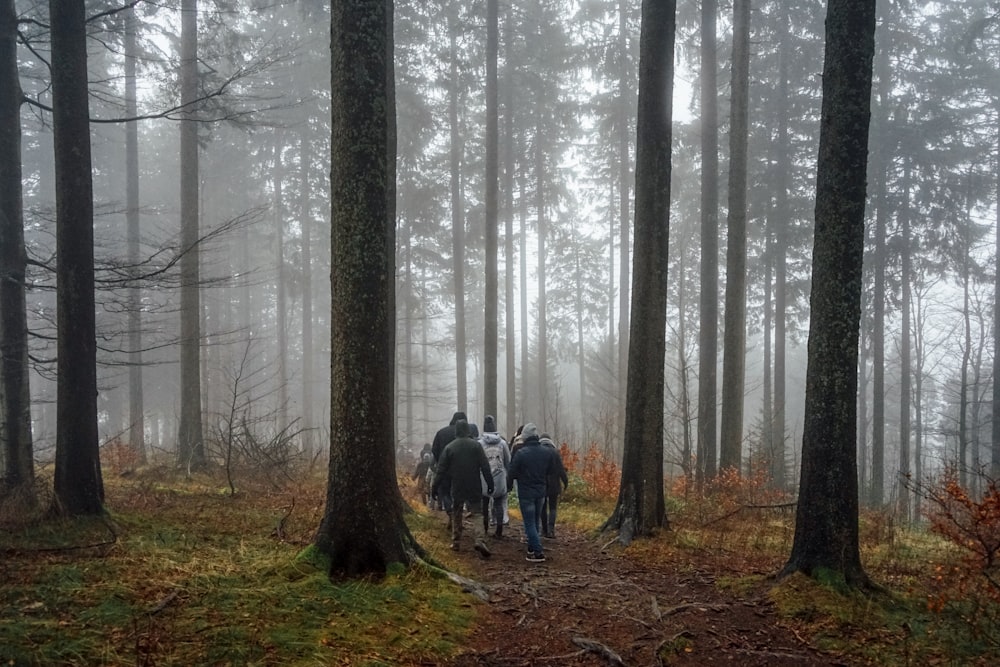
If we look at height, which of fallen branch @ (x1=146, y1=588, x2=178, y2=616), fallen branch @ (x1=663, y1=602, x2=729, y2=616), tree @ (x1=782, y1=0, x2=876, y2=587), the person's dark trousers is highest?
tree @ (x1=782, y1=0, x2=876, y2=587)

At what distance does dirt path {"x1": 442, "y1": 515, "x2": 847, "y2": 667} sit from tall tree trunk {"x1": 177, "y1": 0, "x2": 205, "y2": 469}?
352 inches

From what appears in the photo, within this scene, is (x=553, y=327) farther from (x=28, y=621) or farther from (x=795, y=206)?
(x=28, y=621)

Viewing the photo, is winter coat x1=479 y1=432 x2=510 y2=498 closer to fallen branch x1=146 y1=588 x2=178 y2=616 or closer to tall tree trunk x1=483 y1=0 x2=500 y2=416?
fallen branch x1=146 y1=588 x2=178 y2=616

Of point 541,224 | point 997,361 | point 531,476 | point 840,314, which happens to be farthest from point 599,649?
point 541,224

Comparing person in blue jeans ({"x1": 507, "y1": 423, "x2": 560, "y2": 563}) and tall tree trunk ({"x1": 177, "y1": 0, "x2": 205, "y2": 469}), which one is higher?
tall tree trunk ({"x1": 177, "y1": 0, "x2": 205, "y2": 469})

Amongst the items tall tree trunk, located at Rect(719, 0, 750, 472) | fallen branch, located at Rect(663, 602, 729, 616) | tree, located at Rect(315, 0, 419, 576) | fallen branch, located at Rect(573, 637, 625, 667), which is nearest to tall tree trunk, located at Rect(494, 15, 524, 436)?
tall tree trunk, located at Rect(719, 0, 750, 472)

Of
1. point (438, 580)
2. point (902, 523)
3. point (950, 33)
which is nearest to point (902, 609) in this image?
point (438, 580)

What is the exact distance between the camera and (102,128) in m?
29.3

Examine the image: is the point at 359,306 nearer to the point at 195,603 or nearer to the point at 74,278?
the point at 195,603

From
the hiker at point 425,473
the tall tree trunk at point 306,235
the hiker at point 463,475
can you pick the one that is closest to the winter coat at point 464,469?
the hiker at point 463,475

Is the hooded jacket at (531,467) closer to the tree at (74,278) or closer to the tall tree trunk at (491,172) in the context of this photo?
the tree at (74,278)

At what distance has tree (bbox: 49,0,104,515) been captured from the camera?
24.5 ft

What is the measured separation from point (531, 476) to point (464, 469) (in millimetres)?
1050

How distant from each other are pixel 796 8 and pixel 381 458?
2118 centimetres
